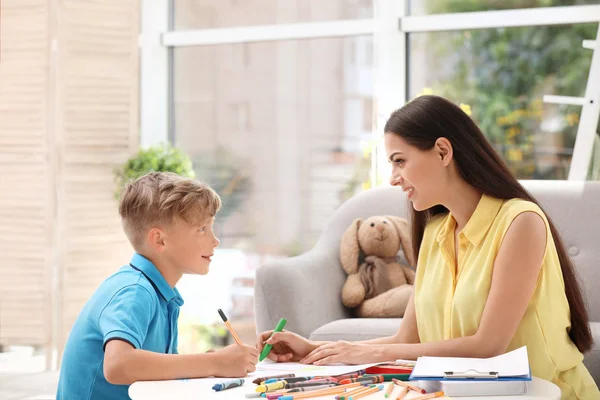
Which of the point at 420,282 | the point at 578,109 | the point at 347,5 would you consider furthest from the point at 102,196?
the point at 420,282

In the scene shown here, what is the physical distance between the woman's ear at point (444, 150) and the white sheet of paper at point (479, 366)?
50cm

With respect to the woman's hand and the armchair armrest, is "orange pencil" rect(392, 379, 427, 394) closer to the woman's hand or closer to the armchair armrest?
the woman's hand

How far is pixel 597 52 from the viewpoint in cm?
363

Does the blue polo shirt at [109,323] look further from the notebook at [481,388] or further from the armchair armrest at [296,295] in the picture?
the armchair armrest at [296,295]

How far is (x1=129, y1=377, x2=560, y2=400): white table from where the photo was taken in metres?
1.25

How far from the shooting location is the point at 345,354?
5.23 ft

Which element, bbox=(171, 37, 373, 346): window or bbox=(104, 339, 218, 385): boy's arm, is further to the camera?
Result: bbox=(171, 37, 373, 346): window

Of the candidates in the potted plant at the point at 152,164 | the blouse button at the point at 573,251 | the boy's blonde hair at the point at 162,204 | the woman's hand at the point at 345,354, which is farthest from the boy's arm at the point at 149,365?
the potted plant at the point at 152,164

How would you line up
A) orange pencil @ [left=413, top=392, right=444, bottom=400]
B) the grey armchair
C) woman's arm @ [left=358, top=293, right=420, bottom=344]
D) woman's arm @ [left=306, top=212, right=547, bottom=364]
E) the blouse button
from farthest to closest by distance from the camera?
the blouse button, the grey armchair, woman's arm @ [left=358, top=293, right=420, bottom=344], woman's arm @ [left=306, top=212, right=547, bottom=364], orange pencil @ [left=413, top=392, right=444, bottom=400]

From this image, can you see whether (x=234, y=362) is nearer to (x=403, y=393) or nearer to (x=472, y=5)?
(x=403, y=393)

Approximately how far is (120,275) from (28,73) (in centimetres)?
279

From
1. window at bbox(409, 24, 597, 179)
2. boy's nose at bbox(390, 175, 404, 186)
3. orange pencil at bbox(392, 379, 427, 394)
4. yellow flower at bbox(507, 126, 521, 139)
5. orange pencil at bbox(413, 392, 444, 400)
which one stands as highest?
window at bbox(409, 24, 597, 179)

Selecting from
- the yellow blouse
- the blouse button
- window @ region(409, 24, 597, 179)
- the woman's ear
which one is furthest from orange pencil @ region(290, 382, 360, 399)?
window @ region(409, 24, 597, 179)

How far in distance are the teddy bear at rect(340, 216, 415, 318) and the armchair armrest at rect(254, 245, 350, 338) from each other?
0.31ft
